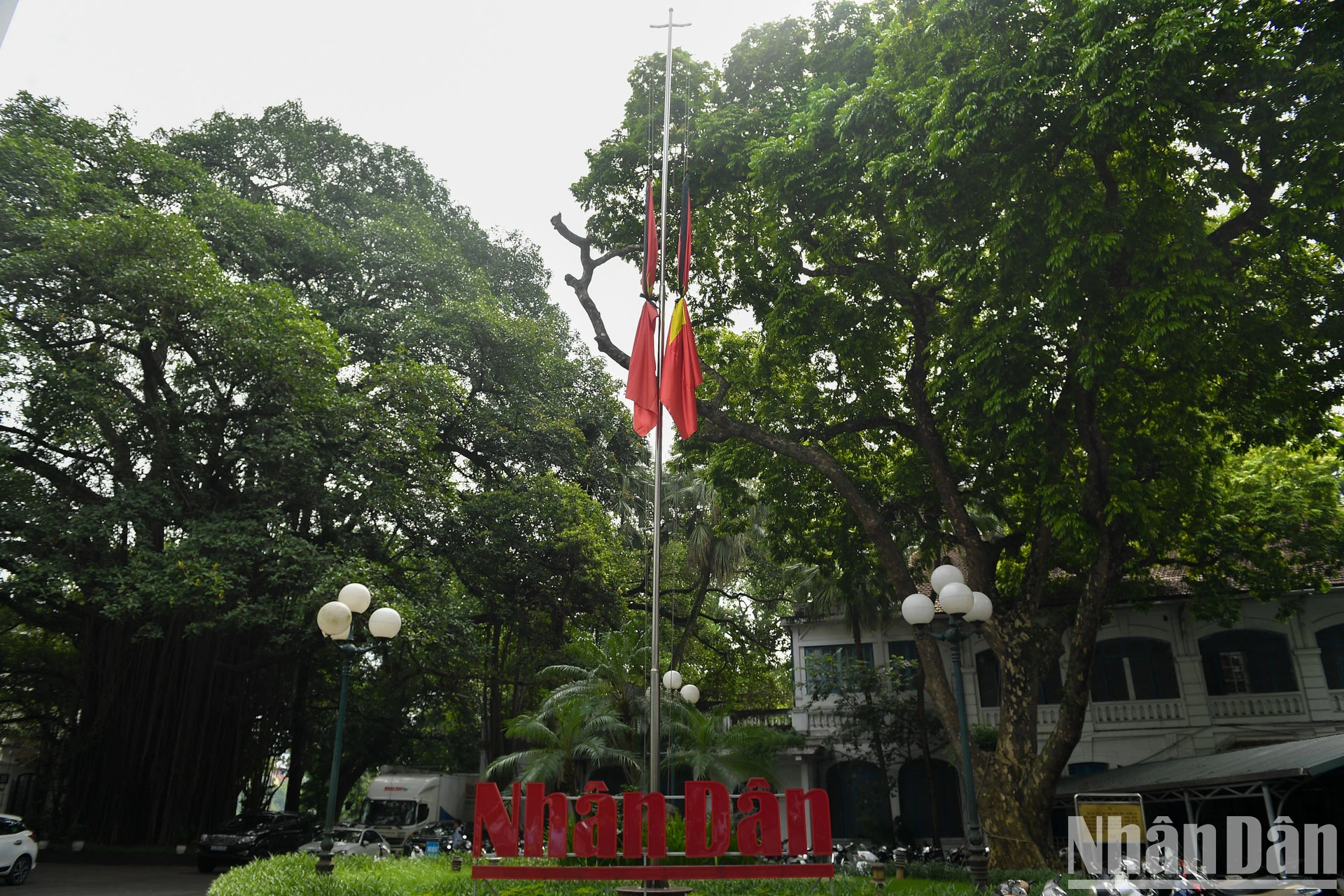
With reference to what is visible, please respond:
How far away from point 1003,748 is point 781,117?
Answer: 10642 millimetres

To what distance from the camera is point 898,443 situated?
54.4 feet

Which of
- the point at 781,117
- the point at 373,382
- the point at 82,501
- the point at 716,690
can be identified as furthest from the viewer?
the point at 716,690

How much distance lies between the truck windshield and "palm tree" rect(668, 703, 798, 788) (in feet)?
26.9

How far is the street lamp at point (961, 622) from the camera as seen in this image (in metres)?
8.71

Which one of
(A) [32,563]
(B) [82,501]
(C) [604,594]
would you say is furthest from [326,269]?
(C) [604,594]

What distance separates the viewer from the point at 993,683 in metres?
23.1

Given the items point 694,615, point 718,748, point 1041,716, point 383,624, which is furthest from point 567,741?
point 1041,716

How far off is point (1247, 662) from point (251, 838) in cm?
2352

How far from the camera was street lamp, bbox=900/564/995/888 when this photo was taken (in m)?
8.71

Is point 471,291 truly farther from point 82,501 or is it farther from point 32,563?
point 32,563

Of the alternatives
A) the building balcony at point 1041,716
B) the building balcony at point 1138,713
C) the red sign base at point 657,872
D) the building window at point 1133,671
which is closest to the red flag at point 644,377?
the red sign base at point 657,872

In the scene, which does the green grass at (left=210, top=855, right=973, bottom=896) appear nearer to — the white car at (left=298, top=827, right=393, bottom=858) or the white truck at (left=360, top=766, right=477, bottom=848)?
the white car at (left=298, top=827, right=393, bottom=858)

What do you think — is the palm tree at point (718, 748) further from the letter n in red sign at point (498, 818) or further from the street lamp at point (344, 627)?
the letter n in red sign at point (498, 818)

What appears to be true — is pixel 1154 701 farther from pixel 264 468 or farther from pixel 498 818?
pixel 264 468
